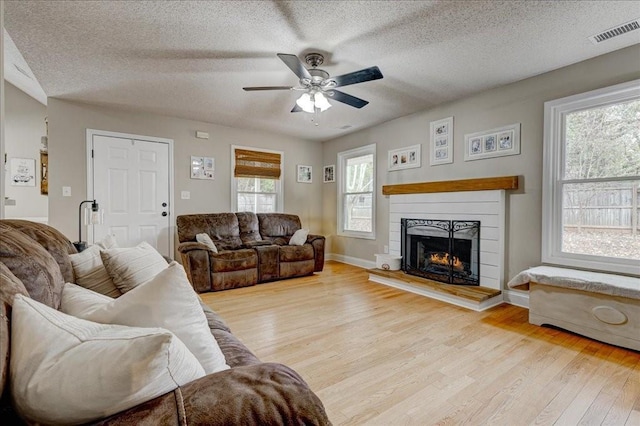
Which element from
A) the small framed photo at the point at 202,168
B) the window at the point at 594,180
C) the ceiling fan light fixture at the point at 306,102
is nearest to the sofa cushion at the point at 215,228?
the small framed photo at the point at 202,168

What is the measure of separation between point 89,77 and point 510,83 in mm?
4606

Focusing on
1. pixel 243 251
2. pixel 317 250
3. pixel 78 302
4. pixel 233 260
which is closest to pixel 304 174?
pixel 317 250

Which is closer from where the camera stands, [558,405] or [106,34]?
[558,405]

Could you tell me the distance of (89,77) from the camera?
10.6 ft

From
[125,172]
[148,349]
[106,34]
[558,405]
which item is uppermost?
[106,34]

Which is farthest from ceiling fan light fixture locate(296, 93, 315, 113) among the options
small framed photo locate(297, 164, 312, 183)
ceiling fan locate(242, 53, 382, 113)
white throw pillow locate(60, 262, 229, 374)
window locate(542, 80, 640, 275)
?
small framed photo locate(297, 164, 312, 183)

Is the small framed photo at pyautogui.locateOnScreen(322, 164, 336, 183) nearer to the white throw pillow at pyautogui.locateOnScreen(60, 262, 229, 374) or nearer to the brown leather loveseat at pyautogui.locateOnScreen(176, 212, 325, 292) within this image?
the brown leather loveseat at pyautogui.locateOnScreen(176, 212, 325, 292)

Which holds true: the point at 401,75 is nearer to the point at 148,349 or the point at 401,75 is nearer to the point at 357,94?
the point at 357,94

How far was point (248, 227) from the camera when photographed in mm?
4945

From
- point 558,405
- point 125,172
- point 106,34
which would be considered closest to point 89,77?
point 106,34

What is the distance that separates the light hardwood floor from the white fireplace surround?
397mm

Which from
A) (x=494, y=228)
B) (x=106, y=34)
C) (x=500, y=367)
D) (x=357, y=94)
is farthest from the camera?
(x=357, y=94)

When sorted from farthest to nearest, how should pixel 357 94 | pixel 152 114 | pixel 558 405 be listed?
pixel 152 114, pixel 357 94, pixel 558 405

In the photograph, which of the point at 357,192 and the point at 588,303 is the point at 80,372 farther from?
the point at 357,192
